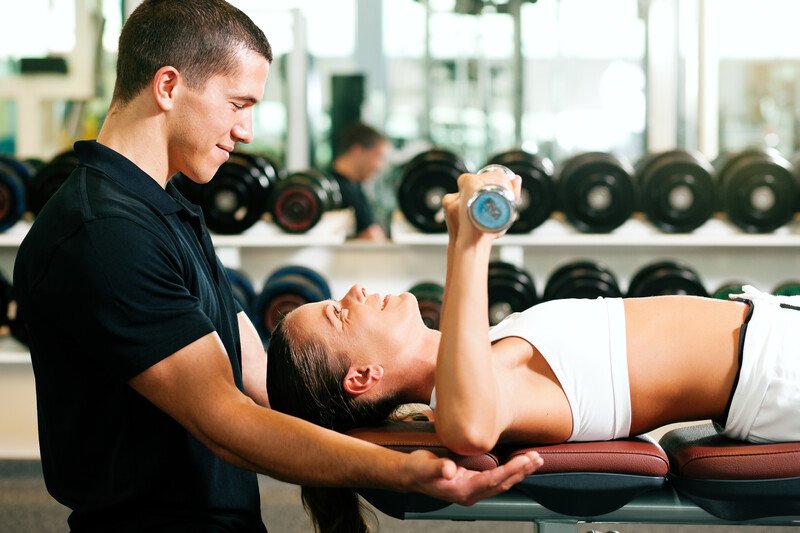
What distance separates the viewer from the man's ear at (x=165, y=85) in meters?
1.44

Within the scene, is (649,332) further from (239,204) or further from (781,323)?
(239,204)

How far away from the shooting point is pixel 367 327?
160 centimetres

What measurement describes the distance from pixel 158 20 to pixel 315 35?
5.49 m

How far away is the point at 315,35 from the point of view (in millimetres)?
6773

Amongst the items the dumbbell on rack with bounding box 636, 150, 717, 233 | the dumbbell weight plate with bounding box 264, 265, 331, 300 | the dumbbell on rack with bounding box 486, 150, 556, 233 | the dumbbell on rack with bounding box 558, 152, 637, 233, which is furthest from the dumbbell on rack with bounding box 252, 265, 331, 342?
the dumbbell on rack with bounding box 636, 150, 717, 233

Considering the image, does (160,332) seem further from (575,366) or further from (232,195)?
(232,195)

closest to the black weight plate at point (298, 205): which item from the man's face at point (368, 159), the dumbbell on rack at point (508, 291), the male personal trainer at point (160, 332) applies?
the dumbbell on rack at point (508, 291)

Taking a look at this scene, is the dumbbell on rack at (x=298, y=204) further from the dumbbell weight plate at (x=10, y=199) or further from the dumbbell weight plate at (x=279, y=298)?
the dumbbell weight plate at (x=10, y=199)

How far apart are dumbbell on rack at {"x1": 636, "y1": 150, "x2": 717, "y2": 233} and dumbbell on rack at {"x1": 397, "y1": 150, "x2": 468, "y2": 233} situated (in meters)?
0.79

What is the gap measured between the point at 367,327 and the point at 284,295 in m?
1.96

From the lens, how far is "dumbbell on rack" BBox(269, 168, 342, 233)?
3545 mm

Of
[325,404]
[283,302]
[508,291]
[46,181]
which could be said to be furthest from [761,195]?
[46,181]

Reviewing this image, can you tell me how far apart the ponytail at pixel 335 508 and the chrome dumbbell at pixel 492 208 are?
0.63 meters

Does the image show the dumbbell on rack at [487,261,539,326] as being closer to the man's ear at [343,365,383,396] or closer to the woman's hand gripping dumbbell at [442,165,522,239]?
the man's ear at [343,365,383,396]
